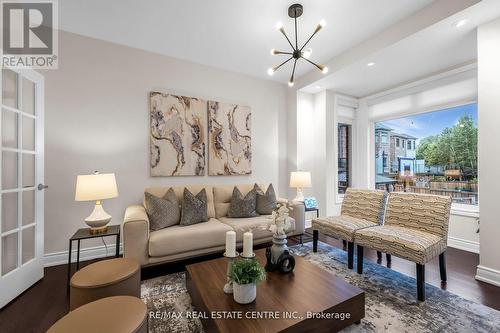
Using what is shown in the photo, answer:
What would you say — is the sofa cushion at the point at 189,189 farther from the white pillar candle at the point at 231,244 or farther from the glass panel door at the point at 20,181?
the white pillar candle at the point at 231,244

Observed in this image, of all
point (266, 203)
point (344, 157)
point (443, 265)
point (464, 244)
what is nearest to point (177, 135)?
point (266, 203)

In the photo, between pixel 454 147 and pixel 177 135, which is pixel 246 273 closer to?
pixel 177 135

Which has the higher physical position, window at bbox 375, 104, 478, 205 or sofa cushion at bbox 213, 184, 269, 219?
window at bbox 375, 104, 478, 205

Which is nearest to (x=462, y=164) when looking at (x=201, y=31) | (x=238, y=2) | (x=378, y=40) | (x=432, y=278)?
(x=432, y=278)

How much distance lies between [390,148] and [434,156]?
2.42 ft

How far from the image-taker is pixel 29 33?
8.25 ft

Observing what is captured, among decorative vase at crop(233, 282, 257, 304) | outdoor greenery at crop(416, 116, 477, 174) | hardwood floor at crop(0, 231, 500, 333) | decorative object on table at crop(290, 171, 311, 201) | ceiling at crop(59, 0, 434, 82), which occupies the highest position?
ceiling at crop(59, 0, 434, 82)

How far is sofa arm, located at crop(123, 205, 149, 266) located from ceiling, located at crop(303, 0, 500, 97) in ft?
11.1

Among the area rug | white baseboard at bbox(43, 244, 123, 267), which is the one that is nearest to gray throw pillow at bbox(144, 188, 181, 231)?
the area rug

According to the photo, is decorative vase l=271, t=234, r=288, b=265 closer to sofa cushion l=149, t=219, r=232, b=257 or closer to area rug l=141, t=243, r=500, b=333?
area rug l=141, t=243, r=500, b=333

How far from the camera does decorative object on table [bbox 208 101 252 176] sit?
11.7 ft

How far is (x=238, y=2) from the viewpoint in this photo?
7.47 ft

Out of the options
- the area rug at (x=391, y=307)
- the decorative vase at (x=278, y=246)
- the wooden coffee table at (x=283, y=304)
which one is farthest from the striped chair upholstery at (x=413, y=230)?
the decorative vase at (x=278, y=246)

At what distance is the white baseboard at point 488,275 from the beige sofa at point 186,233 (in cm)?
191
